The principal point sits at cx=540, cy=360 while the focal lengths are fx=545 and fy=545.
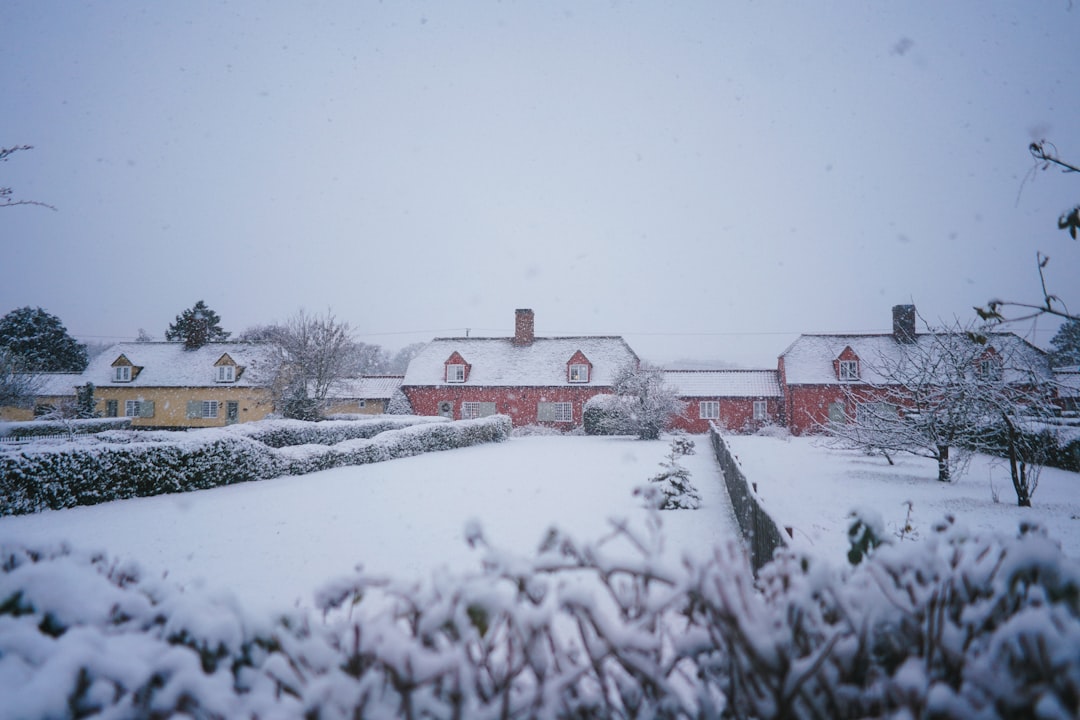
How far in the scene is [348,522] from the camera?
31.9ft

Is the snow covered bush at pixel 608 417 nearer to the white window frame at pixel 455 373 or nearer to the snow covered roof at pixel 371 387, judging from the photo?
the white window frame at pixel 455 373

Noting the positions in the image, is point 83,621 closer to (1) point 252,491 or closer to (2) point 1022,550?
(2) point 1022,550

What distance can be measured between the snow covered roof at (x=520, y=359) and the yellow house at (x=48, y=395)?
25.8 meters

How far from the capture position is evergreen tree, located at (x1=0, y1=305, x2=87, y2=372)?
4888cm

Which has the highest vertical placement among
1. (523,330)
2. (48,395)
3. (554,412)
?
(523,330)

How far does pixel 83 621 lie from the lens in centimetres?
181

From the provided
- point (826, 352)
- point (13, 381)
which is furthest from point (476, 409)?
point (13, 381)

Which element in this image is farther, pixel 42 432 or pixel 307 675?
pixel 42 432

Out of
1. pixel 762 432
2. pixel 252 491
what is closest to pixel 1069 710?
pixel 252 491

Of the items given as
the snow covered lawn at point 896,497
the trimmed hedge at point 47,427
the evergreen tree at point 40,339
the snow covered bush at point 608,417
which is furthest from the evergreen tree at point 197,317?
the snow covered lawn at point 896,497

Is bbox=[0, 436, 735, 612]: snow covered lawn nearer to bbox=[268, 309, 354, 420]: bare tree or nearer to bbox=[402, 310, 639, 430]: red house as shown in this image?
bbox=[268, 309, 354, 420]: bare tree

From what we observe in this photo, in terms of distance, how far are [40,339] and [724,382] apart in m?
60.0

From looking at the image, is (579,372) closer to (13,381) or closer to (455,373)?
(455,373)

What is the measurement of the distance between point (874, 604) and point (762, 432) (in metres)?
33.9
